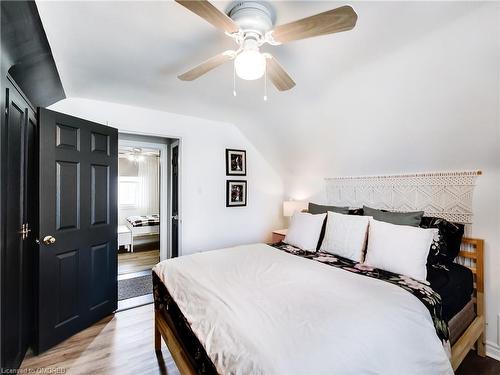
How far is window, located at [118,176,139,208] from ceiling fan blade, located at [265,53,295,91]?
229 inches

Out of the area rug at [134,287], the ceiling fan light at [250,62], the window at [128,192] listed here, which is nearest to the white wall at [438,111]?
the ceiling fan light at [250,62]

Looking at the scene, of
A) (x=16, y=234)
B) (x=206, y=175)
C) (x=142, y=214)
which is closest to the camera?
(x=16, y=234)

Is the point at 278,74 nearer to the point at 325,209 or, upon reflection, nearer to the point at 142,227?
the point at 325,209

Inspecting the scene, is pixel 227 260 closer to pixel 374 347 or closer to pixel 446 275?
pixel 374 347

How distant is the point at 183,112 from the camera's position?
3.26m

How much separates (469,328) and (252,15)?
108 inches

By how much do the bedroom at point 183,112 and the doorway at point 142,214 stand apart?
711 millimetres

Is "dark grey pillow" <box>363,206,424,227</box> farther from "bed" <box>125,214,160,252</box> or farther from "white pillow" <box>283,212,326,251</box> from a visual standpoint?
"bed" <box>125,214,160,252</box>

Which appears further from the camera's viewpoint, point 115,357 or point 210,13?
point 115,357

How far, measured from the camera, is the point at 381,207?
283 cm

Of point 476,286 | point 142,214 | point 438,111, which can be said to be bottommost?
point 476,286

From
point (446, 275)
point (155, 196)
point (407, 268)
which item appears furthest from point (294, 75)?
point (155, 196)

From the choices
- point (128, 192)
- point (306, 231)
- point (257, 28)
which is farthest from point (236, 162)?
point (128, 192)

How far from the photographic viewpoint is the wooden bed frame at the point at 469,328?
1634mm
